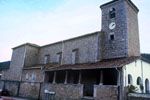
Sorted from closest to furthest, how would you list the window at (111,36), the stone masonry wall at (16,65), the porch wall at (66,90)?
1. the porch wall at (66,90)
2. the window at (111,36)
3. the stone masonry wall at (16,65)

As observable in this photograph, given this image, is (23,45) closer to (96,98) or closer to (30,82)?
(30,82)

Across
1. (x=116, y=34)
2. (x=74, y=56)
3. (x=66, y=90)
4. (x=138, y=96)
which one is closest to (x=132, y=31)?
(x=116, y=34)

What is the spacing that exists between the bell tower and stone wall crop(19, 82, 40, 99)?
454 inches

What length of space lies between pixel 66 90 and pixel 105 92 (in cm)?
606

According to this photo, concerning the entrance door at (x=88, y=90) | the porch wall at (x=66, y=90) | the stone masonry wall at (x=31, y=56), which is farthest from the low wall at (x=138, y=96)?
the stone masonry wall at (x=31, y=56)

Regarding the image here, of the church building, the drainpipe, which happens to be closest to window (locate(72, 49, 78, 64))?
the church building

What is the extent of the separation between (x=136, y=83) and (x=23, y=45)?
957 inches

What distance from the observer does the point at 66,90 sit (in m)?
22.9

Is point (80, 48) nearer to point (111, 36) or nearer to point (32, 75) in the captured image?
point (111, 36)

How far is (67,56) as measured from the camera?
96.8 ft

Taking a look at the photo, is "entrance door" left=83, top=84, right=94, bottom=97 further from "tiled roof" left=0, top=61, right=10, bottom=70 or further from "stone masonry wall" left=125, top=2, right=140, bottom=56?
"tiled roof" left=0, top=61, right=10, bottom=70

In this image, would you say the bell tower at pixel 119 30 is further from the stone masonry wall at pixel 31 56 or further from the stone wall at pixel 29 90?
the stone masonry wall at pixel 31 56

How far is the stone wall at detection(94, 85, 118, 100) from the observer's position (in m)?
17.8

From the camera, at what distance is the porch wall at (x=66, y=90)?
21317mm
